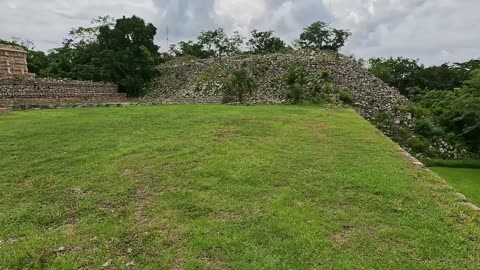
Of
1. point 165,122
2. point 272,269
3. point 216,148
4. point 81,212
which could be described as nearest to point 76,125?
point 165,122

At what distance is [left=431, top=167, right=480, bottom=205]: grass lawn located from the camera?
30.1ft

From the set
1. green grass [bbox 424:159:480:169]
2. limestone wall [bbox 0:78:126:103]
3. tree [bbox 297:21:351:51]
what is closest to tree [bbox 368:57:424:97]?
tree [bbox 297:21:351:51]

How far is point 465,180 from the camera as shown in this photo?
11.4 meters

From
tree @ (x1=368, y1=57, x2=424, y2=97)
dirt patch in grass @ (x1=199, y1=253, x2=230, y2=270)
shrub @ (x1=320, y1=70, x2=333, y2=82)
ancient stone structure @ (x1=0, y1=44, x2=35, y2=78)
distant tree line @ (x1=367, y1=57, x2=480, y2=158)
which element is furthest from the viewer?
tree @ (x1=368, y1=57, x2=424, y2=97)

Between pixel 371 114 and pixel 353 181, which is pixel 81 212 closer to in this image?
pixel 353 181

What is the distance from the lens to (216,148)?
6992mm

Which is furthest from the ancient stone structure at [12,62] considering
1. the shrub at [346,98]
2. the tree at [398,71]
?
the tree at [398,71]

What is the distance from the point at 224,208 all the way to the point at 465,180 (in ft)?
32.9

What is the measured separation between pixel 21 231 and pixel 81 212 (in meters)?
0.61

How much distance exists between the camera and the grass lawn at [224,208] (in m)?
3.21

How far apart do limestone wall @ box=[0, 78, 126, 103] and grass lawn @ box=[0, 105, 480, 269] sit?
1327 centimetres

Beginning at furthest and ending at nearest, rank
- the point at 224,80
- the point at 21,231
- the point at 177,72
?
the point at 177,72
the point at 224,80
the point at 21,231

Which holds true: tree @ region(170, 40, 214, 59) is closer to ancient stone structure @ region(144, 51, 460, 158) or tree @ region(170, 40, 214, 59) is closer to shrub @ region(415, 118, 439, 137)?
ancient stone structure @ region(144, 51, 460, 158)

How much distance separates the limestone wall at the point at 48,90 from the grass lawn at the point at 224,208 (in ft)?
43.5
